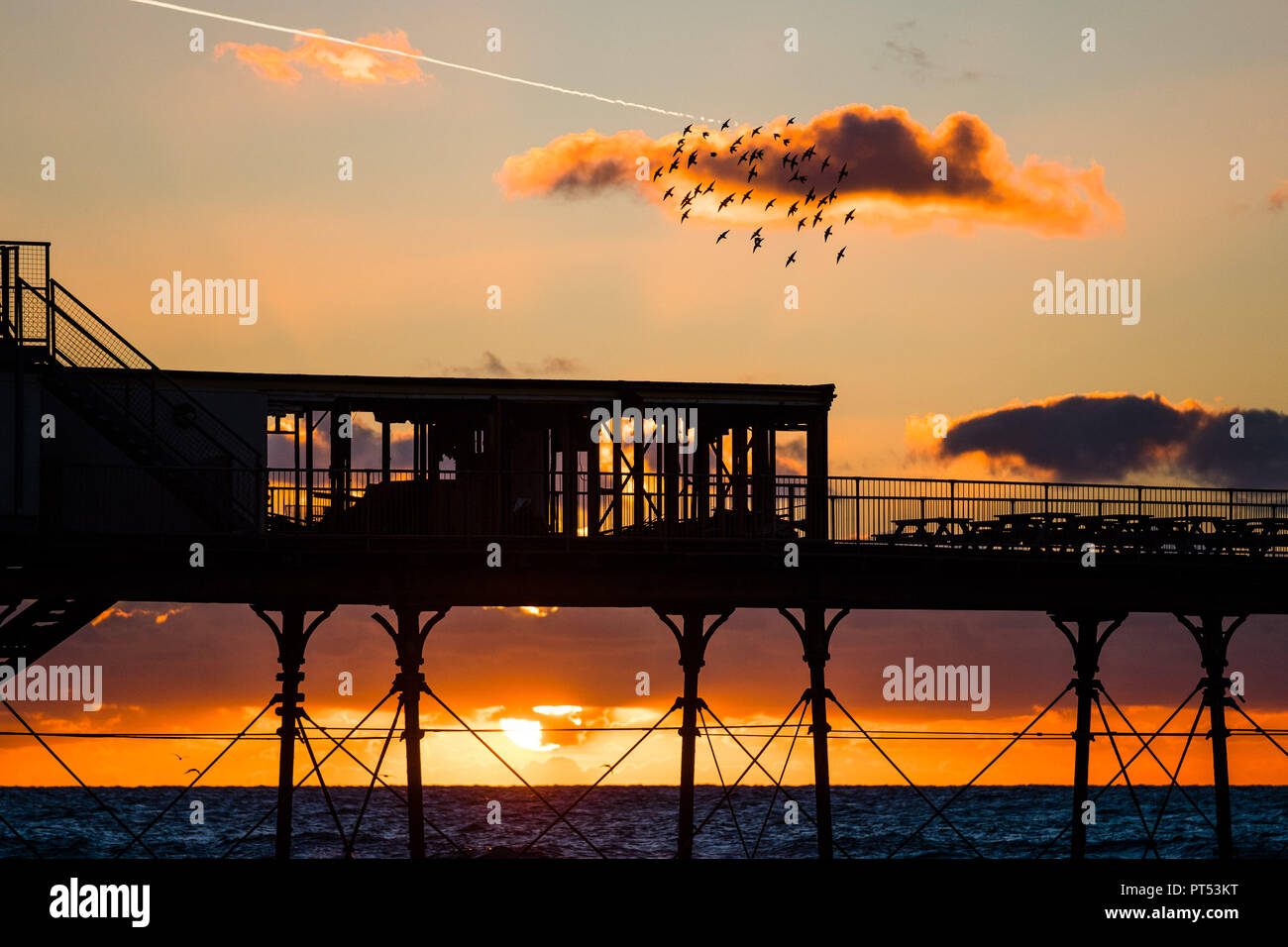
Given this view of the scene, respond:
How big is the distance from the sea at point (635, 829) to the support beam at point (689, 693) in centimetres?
2074

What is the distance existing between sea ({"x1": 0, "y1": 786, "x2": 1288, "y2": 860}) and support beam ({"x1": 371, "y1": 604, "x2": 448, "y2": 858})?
19.8 meters

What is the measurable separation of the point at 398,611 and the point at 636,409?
26.6 feet

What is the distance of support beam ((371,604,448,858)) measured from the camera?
3105 centimetres

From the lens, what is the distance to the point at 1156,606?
112ft

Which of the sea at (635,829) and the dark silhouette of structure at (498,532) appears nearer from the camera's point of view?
the dark silhouette of structure at (498,532)

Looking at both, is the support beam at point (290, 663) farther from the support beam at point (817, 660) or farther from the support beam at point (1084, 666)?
the support beam at point (1084, 666)

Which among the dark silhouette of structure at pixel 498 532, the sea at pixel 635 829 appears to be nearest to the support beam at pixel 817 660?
the dark silhouette of structure at pixel 498 532

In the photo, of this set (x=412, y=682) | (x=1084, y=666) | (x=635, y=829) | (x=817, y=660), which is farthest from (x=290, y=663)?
(x=635, y=829)

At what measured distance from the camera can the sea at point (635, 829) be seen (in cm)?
9456
